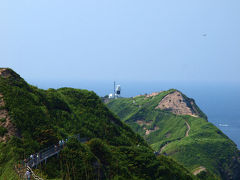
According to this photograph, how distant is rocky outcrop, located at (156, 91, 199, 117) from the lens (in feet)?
546

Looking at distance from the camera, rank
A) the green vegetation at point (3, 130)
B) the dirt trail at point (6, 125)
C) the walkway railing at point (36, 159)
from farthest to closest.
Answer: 1. the green vegetation at point (3, 130)
2. the dirt trail at point (6, 125)
3. the walkway railing at point (36, 159)

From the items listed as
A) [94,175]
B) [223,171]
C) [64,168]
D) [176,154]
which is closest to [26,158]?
[64,168]

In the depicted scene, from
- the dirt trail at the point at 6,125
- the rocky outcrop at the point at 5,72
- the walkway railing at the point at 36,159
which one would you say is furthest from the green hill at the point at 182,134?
the dirt trail at the point at 6,125

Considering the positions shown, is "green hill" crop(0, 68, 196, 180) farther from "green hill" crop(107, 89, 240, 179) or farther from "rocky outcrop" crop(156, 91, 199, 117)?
"rocky outcrop" crop(156, 91, 199, 117)

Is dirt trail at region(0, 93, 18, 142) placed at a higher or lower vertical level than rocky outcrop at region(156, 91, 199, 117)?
higher

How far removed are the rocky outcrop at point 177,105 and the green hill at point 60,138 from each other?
106m

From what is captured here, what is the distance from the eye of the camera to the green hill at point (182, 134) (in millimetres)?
101506

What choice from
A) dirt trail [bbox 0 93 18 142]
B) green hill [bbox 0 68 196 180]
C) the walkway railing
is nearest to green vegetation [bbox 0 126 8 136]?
green hill [bbox 0 68 196 180]

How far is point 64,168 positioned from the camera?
3588cm

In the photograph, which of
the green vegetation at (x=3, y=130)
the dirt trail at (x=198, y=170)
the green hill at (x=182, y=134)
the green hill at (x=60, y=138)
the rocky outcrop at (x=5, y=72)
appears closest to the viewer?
the green hill at (x=60, y=138)

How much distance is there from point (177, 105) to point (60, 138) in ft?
450

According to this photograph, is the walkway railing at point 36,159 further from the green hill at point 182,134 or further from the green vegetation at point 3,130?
the green hill at point 182,134

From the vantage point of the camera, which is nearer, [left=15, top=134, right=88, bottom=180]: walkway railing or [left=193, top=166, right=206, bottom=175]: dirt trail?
[left=15, top=134, right=88, bottom=180]: walkway railing

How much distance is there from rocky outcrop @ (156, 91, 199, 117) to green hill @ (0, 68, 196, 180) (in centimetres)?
10623
